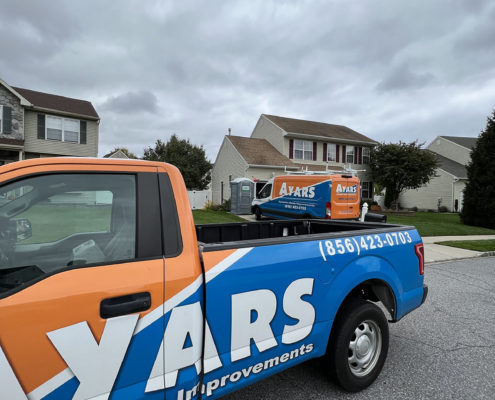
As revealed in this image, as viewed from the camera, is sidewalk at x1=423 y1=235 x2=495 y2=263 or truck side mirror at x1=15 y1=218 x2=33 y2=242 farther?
sidewalk at x1=423 y1=235 x2=495 y2=263

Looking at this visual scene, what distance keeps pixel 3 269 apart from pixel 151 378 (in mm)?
915

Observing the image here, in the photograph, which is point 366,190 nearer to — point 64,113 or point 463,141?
point 463,141

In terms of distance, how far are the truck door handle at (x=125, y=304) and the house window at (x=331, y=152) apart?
85.2 feet

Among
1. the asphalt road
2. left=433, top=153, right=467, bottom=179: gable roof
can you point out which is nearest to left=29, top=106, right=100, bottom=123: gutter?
the asphalt road

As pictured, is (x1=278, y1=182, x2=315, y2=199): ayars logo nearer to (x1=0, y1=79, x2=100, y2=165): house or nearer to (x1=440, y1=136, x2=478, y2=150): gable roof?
(x1=0, y1=79, x2=100, y2=165): house

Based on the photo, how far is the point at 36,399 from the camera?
4.64 feet

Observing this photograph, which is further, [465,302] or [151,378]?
[465,302]

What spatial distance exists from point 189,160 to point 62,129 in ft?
46.6

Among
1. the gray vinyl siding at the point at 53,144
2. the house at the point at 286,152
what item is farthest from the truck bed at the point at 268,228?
the gray vinyl siding at the point at 53,144

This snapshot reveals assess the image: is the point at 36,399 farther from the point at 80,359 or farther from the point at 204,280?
the point at 204,280

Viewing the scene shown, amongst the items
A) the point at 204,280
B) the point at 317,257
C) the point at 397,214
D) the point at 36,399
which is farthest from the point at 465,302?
the point at 397,214

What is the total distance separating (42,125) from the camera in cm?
1939

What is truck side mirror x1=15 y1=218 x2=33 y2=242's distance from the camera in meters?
1.68

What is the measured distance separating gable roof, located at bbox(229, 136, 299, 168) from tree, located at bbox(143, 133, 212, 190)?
30.4 feet
